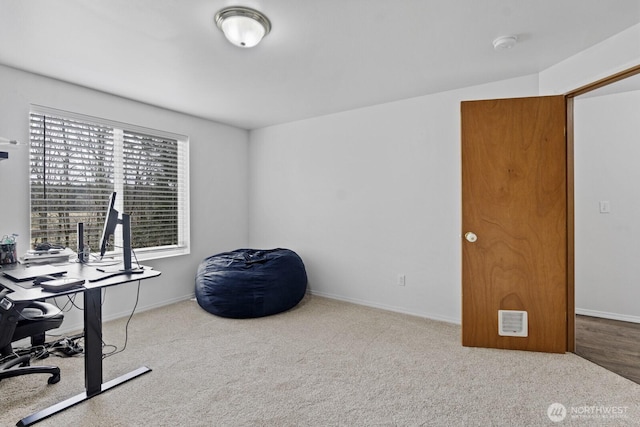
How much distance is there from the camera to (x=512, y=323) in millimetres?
2645

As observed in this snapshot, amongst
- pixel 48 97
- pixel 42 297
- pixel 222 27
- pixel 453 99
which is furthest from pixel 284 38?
pixel 48 97

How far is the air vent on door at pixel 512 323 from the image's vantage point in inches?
A: 103

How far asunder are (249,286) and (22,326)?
178 cm

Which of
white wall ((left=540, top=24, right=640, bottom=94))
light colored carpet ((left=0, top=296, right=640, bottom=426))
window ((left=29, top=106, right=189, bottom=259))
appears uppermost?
white wall ((left=540, top=24, right=640, bottom=94))

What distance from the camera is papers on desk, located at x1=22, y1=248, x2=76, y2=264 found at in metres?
2.50

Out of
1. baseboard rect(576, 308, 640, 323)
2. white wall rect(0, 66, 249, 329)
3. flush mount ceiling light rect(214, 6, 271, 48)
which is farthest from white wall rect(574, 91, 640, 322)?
white wall rect(0, 66, 249, 329)

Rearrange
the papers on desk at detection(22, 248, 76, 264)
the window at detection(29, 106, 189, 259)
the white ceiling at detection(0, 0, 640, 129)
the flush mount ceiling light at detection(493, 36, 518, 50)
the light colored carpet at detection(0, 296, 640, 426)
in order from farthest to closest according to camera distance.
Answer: the window at detection(29, 106, 189, 259) → the papers on desk at detection(22, 248, 76, 264) → the flush mount ceiling light at detection(493, 36, 518, 50) → the white ceiling at detection(0, 0, 640, 129) → the light colored carpet at detection(0, 296, 640, 426)

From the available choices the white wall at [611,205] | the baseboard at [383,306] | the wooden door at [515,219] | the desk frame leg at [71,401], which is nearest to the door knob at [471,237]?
the wooden door at [515,219]

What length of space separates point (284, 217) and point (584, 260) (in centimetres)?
357

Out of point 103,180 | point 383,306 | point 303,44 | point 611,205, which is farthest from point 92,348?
point 611,205

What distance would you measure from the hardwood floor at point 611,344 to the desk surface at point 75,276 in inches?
132

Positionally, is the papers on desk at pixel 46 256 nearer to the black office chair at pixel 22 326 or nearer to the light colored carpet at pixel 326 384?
the black office chair at pixel 22 326

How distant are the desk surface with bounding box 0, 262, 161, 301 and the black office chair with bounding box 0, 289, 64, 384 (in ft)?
0.17

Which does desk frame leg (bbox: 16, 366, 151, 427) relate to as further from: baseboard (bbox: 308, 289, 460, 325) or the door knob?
the door knob
